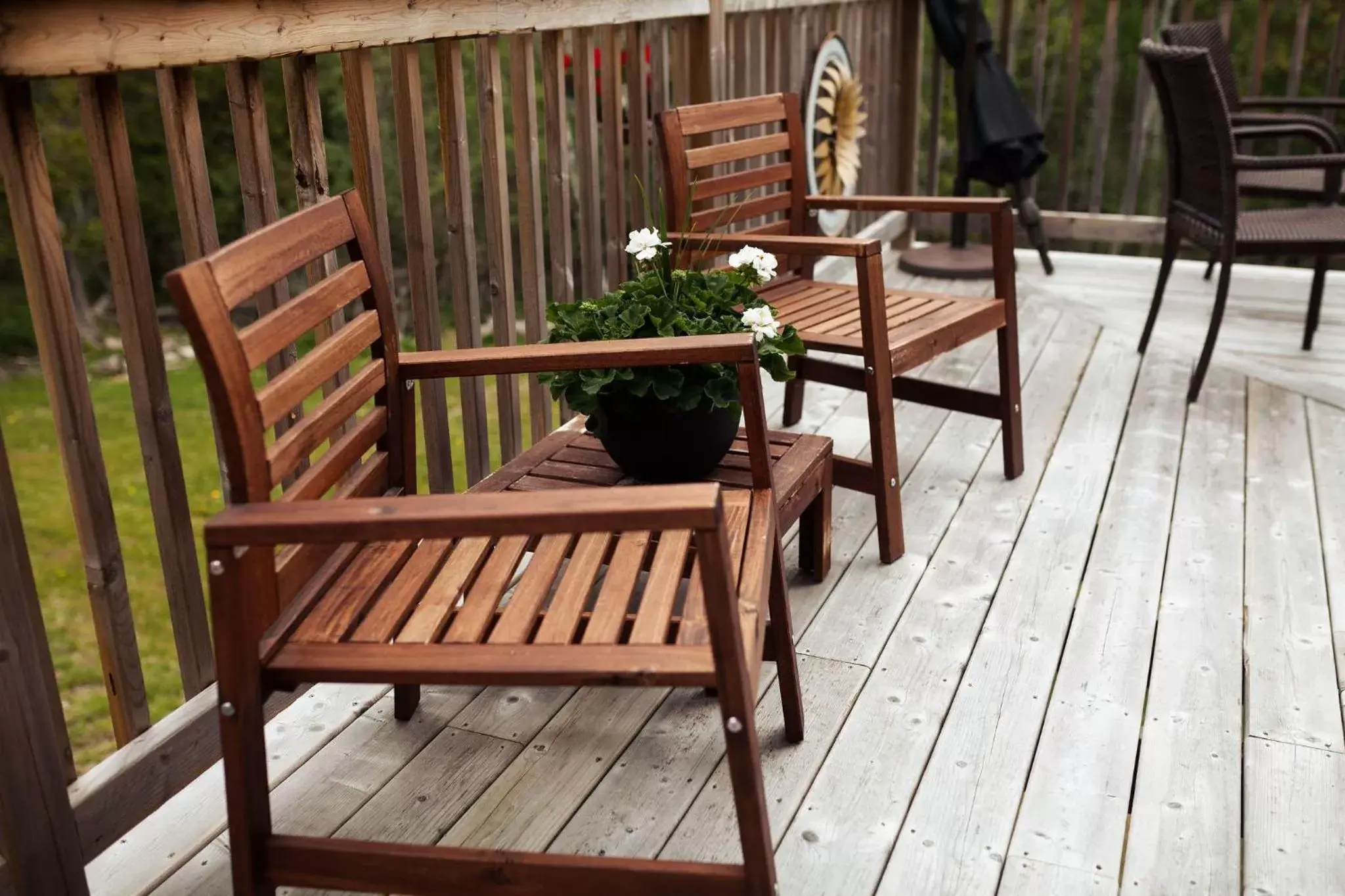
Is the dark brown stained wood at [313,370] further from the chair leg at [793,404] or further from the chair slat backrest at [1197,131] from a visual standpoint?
the chair slat backrest at [1197,131]

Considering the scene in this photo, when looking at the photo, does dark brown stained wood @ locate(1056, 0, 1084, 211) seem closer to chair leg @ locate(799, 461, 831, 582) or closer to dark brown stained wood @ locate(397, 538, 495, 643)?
chair leg @ locate(799, 461, 831, 582)

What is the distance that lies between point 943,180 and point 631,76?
441 inches

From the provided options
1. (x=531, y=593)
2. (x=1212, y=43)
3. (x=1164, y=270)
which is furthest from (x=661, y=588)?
(x=1212, y=43)

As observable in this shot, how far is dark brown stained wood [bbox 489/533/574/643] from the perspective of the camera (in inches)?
52.9

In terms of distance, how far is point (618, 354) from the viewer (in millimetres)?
1612

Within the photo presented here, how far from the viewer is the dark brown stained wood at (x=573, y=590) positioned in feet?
4.40

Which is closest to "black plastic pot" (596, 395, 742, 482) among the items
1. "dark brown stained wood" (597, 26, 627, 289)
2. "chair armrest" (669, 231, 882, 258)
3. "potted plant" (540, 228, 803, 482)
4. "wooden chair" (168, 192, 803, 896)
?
"potted plant" (540, 228, 803, 482)

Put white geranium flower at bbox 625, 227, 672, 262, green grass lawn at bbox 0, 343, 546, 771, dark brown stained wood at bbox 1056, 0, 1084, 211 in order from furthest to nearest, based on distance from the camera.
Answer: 1. dark brown stained wood at bbox 1056, 0, 1084, 211
2. green grass lawn at bbox 0, 343, 546, 771
3. white geranium flower at bbox 625, 227, 672, 262

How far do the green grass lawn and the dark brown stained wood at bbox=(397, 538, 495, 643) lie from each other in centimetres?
247

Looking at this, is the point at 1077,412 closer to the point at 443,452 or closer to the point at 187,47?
the point at 443,452

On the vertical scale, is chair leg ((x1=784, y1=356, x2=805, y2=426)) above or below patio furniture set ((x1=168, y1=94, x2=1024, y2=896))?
below

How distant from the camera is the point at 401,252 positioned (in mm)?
7551

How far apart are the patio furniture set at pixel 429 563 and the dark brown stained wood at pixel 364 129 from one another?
1.30 ft

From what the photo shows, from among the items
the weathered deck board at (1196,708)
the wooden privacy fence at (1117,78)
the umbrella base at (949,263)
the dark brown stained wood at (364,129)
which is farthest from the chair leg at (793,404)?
the wooden privacy fence at (1117,78)
